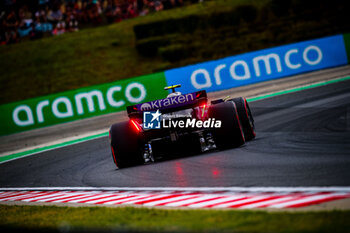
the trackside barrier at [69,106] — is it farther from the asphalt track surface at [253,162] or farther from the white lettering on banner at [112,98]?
the asphalt track surface at [253,162]

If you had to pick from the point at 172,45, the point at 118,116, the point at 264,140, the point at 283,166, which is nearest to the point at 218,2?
the point at 172,45

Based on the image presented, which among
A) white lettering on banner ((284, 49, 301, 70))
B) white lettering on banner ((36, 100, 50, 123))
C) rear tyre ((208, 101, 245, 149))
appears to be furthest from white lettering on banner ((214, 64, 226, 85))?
rear tyre ((208, 101, 245, 149))

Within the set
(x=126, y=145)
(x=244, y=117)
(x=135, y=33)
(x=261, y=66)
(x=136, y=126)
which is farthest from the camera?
(x=135, y=33)

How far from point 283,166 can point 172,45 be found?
2029 cm

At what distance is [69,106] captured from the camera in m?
19.8

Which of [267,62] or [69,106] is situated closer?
[69,106]

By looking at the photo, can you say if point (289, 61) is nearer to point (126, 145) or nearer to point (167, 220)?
point (126, 145)

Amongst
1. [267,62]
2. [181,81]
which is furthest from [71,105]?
[267,62]

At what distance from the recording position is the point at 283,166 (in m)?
6.96

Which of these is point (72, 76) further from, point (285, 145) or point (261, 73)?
point (285, 145)

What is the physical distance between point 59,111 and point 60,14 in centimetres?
986

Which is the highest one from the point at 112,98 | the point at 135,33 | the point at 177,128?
the point at 135,33

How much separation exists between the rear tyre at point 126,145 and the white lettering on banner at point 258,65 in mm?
11394

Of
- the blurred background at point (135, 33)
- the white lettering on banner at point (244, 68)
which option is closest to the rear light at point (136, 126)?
the white lettering on banner at point (244, 68)
